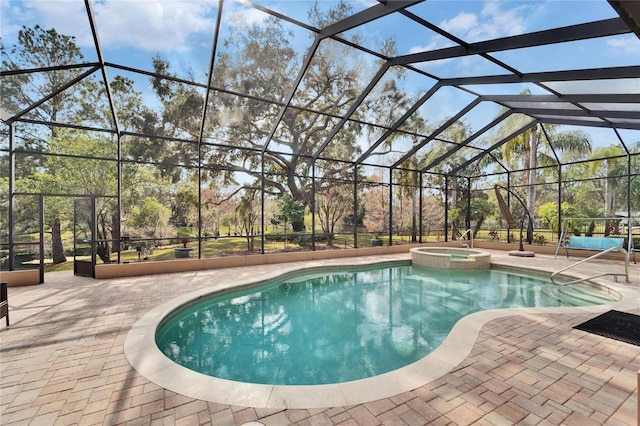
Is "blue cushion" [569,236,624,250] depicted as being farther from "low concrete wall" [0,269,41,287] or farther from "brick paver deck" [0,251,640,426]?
"low concrete wall" [0,269,41,287]

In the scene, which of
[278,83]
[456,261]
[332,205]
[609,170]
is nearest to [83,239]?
[278,83]

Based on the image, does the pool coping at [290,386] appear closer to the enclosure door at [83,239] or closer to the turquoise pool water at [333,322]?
the turquoise pool water at [333,322]

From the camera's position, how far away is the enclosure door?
7.10m

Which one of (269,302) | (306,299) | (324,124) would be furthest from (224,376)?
(324,124)

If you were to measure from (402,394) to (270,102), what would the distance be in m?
6.91

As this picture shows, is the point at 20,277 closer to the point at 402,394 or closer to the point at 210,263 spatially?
the point at 210,263

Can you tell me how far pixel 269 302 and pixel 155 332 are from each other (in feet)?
8.32

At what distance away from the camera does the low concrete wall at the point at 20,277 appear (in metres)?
6.14

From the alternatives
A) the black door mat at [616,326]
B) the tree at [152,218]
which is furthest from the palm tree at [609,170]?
the tree at [152,218]

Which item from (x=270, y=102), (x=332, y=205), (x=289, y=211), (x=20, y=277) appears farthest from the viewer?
(x=332, y=205)

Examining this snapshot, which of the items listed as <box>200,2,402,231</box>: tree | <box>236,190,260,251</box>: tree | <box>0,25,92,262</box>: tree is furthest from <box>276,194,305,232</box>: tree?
<box>0,25,92,262</box>: tree

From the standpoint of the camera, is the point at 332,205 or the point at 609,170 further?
the point at 609,170

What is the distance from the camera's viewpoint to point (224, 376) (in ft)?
10.7

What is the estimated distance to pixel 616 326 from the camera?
3895 millimetres
